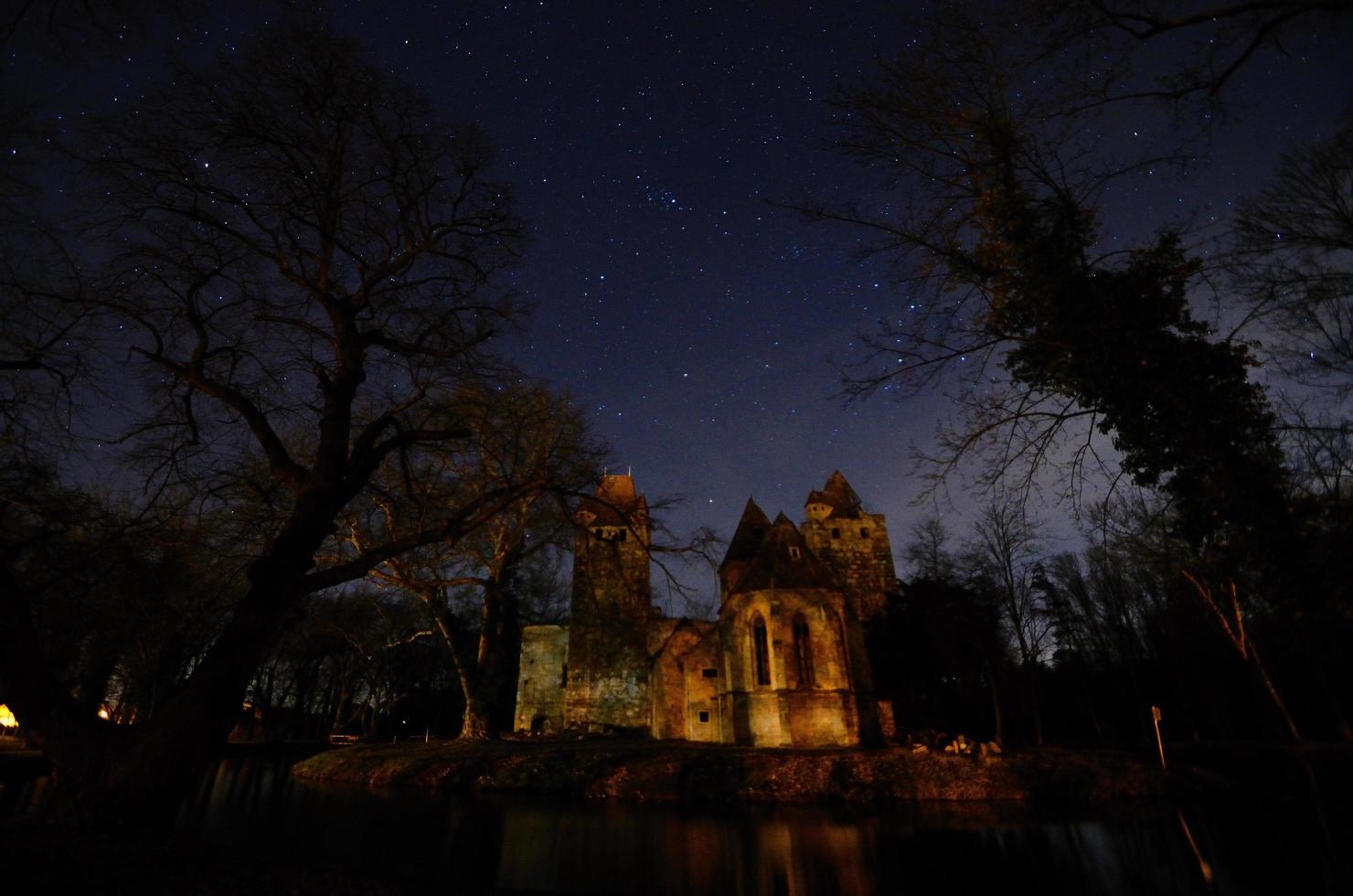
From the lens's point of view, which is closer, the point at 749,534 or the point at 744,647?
the point at 744,647

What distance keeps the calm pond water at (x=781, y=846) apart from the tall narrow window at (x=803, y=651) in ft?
39.9

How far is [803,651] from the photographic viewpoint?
2844 cm

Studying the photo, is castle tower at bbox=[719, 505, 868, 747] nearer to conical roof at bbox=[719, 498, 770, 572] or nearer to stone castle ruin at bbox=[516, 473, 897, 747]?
stone castle ruin at bbox=[516, 473, 897, 747]

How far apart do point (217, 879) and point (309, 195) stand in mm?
7506

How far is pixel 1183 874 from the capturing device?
8.78m

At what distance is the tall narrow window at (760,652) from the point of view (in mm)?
28391

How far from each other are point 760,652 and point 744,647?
74cm

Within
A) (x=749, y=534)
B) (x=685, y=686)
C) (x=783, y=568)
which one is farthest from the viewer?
(x=749, y=534)

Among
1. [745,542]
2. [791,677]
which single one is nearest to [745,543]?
[745,542]

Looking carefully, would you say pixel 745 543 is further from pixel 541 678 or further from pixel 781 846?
pixel 781 846

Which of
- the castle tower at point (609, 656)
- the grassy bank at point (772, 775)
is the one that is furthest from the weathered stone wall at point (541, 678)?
the grassy bank at point (772, 775)

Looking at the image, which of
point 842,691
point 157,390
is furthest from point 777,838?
point 842,691

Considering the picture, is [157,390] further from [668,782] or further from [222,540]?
[668,782]

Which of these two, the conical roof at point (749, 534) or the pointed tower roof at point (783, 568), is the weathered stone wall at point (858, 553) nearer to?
the conical roof at point (749, 534)
